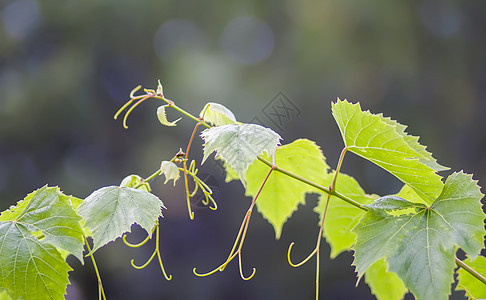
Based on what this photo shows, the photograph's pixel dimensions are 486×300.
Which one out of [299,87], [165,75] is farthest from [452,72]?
[165,75]

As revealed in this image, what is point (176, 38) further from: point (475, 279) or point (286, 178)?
point (475, 279)

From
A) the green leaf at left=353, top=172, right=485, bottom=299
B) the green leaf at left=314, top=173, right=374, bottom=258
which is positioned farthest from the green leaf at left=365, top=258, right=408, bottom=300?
the green leaf at left=353, top=172, right=485, bottom=299

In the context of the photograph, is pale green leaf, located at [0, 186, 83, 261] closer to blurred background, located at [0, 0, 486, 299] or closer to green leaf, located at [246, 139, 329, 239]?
green leaf, located at [246, 139, 329, 239]

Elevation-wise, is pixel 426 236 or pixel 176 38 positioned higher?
pixel 176 38

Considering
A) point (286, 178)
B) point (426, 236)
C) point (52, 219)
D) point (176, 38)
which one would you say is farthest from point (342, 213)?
point (176, 38)

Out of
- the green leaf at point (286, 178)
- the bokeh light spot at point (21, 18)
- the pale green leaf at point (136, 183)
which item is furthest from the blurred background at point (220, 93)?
the pale green leaf at point (136, 183)

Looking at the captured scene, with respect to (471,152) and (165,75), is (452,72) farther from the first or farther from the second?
(165,75)
